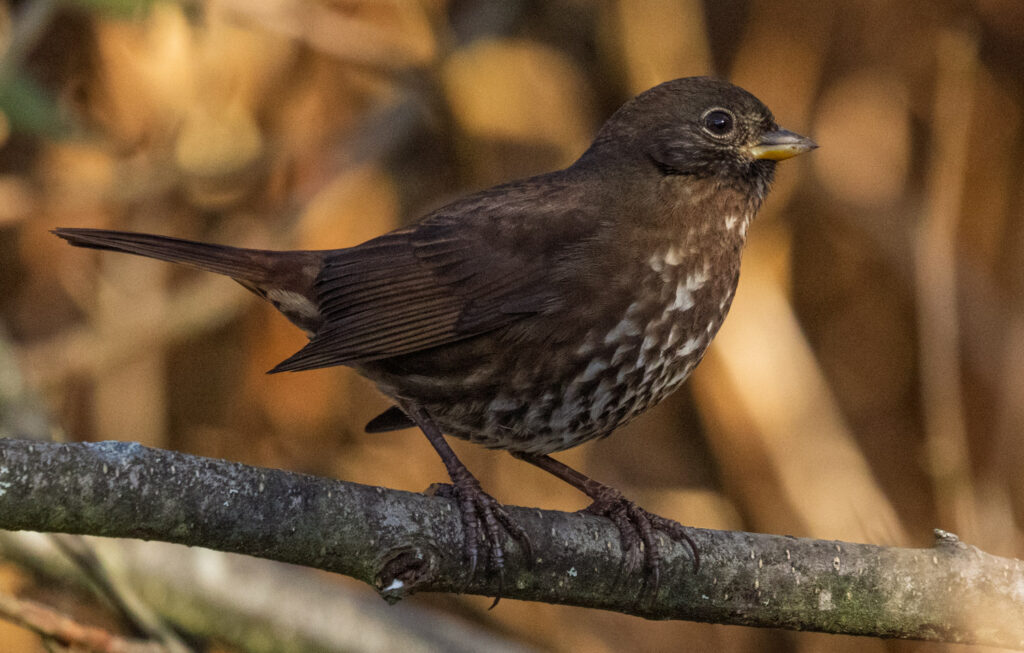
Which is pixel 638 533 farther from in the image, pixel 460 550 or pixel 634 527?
pixel 460 550

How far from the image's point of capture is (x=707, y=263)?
10.5 feet

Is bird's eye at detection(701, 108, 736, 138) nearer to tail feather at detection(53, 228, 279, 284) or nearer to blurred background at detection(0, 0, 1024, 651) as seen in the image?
tail feather at detection(53, 228, 279, 284)

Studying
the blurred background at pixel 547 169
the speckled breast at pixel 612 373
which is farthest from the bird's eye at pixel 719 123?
the blurred background at pixel 547 169

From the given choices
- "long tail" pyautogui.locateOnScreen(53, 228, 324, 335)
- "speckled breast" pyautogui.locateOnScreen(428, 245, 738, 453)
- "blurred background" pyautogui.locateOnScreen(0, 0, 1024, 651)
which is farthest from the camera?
"blurred background" pyautogui.locateOnScreen(0, 0, 1024, 651)

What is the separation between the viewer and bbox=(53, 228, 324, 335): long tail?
3217 mm

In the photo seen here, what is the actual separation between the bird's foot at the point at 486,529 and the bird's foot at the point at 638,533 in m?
0.27

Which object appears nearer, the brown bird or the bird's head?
the brown bird

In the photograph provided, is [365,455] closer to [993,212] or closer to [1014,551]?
[1014,551]

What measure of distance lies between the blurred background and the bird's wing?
2176mm

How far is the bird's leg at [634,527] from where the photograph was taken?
2.62 metres

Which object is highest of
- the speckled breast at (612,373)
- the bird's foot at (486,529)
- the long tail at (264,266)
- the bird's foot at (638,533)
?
the long tail at (264,266)

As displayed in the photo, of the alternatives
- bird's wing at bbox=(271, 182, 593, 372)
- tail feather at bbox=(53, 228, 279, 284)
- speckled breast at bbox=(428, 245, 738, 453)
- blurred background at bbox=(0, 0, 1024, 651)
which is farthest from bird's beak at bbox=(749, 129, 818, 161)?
blurred background at bbox=(0, 0, 1024, 651)

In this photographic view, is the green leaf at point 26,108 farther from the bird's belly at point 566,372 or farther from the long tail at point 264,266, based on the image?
the bird's belly at point 566,372

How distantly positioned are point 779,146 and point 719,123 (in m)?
0.19
